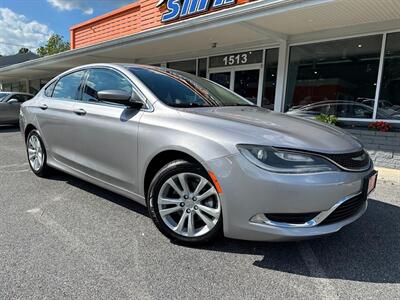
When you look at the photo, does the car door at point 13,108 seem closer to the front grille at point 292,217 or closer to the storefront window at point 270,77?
the storefront window at point 270,77

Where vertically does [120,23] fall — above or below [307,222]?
above

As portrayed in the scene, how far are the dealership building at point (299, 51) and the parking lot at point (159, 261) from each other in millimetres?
4168

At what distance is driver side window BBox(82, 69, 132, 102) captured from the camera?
10.8 ft

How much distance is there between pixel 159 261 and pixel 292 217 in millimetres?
1077

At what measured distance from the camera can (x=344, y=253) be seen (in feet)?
8.78

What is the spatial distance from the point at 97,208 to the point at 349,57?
6814 mm

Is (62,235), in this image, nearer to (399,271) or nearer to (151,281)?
(151,281)

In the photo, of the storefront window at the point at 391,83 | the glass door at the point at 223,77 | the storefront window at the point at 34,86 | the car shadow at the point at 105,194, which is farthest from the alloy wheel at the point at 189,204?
the storefront window at the point at 34,86

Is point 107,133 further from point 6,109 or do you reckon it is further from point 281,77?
point 6,109

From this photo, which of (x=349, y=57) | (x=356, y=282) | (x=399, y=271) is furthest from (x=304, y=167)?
(x=349, y=57)

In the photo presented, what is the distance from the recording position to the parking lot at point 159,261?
2158 mm

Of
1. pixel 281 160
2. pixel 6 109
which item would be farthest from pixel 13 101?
pixel 281 160

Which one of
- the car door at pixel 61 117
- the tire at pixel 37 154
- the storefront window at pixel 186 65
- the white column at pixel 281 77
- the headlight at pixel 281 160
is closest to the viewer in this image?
the headlight at pixel 281 160

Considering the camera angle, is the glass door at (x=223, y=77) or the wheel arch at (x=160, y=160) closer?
the wheel arch at (x=160, y=160)
